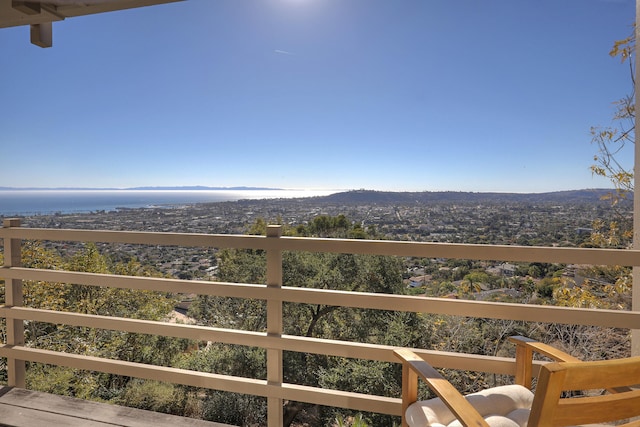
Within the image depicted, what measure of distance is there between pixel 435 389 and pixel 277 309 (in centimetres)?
99

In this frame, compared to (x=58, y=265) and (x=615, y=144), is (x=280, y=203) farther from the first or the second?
(x=615, y=144)

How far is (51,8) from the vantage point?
2.29 metres

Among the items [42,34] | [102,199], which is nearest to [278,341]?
[42,34]

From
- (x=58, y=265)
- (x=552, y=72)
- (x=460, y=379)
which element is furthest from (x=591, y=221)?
(x=58, y=265)

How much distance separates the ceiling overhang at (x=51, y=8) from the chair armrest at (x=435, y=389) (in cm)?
232

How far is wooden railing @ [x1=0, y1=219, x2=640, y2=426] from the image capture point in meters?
1.68

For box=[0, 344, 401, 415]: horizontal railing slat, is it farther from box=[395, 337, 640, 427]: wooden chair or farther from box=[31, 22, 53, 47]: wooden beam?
box=[31, 22, 53, 47]: wooden beam

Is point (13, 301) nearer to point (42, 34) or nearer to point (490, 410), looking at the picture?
point (42, 34)

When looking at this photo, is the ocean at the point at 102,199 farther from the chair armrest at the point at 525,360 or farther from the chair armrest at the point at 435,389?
the chair armrest at the point at 525,360

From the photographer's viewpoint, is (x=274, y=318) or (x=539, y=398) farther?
(x=274, y=318)

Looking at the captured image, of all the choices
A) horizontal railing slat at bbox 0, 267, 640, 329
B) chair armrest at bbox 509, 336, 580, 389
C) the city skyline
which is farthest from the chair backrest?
the city skyline

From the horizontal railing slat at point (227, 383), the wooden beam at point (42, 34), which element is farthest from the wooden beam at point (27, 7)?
the horizontal railing slat at point (227, 383)

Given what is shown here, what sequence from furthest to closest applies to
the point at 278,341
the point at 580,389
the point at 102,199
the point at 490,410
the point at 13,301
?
the point at 102,199 → the point at 13,301 → the point at 278,341 → the point at 490,410 → the point at 580,389

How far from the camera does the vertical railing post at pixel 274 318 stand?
1998 mm
